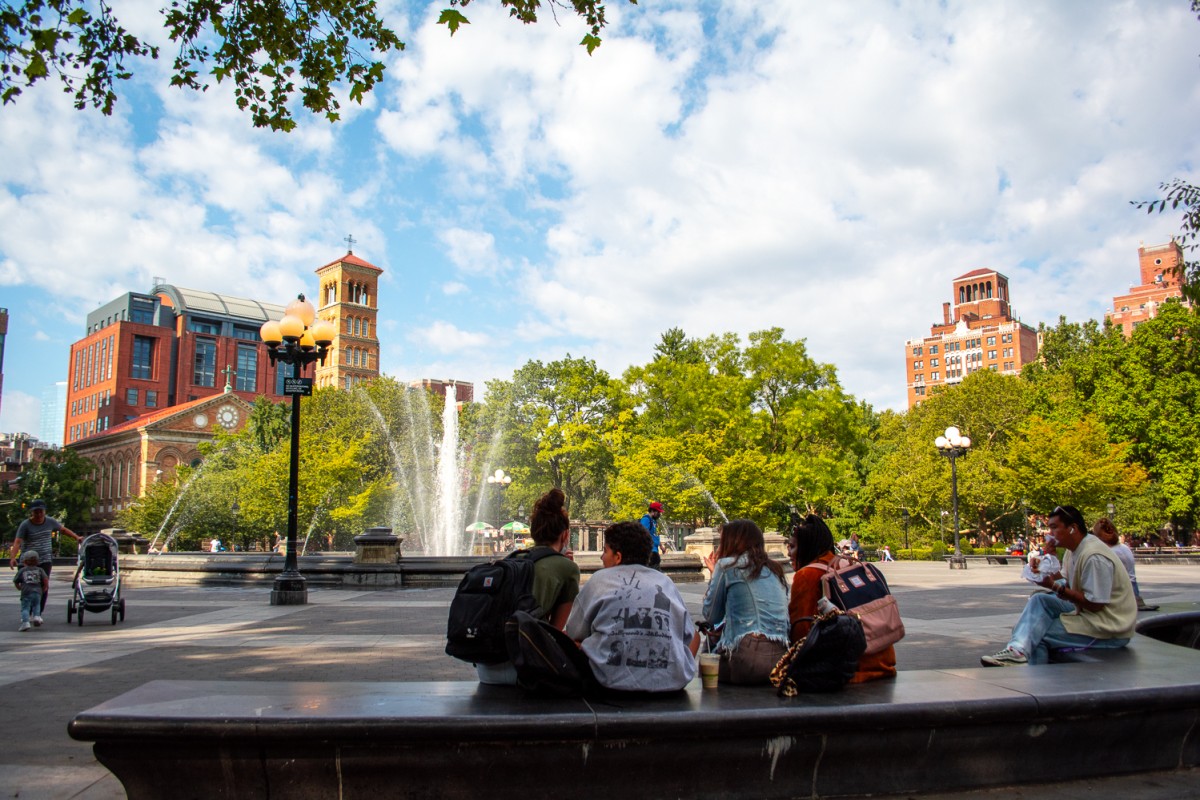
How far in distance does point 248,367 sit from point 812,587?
113 m

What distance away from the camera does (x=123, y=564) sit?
2138 centimetres

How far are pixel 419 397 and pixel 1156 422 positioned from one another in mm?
46303

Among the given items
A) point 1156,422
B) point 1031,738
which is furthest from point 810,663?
point 1156,422

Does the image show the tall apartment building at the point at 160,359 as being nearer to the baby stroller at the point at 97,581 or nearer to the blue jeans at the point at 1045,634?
the baby stroller at the point at 97,581

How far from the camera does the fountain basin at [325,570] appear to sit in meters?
18.8

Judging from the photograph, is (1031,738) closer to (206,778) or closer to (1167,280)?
(206,778)

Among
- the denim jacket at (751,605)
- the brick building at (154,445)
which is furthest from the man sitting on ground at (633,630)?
the brick building at (154,445)

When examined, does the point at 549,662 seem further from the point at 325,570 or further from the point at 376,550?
the point at 325,570

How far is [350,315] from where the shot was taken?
91500 mm

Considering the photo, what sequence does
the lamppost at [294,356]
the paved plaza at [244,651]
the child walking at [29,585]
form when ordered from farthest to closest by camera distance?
the lamppost at [294,356] → the child walking at [29,585] → the paved plaza at [244,651]

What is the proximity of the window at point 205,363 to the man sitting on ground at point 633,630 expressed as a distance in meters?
110

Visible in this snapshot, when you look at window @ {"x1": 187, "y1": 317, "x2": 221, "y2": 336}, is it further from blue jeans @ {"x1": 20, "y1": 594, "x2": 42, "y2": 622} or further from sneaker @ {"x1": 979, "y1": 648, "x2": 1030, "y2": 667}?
sneaker @ {"x1": 979, "y1": 648, "x2": 1030, "y2": 667}

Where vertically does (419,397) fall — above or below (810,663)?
above

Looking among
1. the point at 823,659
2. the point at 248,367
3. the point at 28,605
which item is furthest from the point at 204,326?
the point at 823,659
